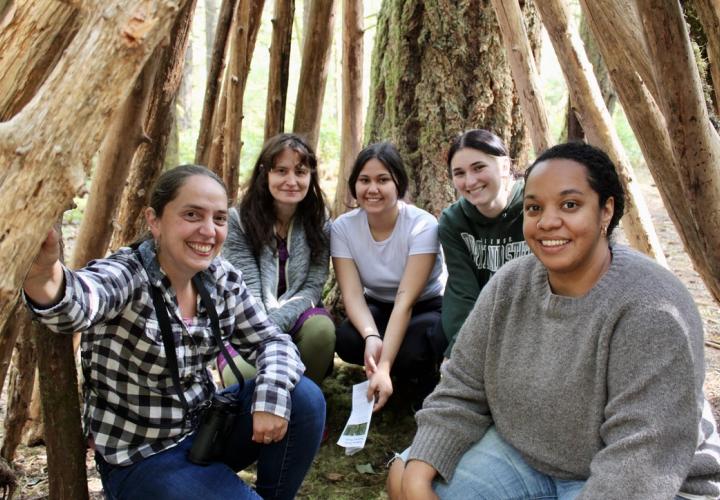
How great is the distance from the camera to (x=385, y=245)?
317 cm

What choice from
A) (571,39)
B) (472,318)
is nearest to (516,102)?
(571,39)

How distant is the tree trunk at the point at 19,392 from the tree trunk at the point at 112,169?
367 millimetres

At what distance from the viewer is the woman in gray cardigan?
3.03 m

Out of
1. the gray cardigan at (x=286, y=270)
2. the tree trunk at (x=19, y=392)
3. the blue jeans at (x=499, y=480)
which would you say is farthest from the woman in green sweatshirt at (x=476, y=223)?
the tree trunk at (x=19, y=392)

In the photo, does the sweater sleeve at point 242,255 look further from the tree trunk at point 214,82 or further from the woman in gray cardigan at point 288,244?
the tree trunk at point 214,82

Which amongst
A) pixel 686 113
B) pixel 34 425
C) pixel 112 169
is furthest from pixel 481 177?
pixel 34 425

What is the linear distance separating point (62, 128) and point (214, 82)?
315cm

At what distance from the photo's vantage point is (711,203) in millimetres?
2178

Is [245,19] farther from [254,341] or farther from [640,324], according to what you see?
[640,324]

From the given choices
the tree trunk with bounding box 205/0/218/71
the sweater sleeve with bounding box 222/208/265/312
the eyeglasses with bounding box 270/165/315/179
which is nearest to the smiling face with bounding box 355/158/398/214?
the eyeglasses with bounding box 270/165/315/179

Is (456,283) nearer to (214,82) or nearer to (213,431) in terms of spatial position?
(213,431)

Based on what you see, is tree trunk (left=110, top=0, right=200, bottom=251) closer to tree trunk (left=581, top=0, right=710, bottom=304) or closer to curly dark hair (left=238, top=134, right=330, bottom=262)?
curly dark hair (left=238, top=134, right=330, bottom=262)

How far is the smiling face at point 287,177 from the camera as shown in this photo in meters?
3.04

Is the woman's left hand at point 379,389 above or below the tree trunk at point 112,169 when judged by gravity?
below
